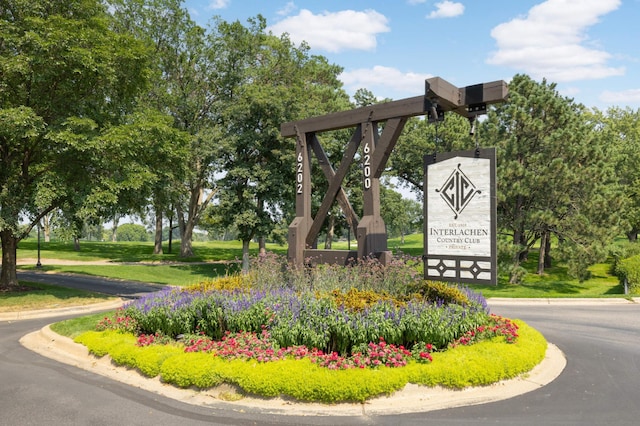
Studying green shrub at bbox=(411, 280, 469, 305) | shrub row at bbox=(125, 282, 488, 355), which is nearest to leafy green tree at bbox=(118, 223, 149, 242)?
shrub row at bbox=(125, 282, 488, 355)

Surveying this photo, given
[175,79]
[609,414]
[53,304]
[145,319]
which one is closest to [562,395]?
[609,414]

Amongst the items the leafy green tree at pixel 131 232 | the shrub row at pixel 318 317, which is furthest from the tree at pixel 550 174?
the leafy green tree at pixel 131 232

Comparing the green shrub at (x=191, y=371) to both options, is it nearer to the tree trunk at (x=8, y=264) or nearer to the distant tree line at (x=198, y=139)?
the distant tree line at (x=198, y=139)

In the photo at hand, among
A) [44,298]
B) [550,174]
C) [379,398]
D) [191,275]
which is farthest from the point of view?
[191,275]

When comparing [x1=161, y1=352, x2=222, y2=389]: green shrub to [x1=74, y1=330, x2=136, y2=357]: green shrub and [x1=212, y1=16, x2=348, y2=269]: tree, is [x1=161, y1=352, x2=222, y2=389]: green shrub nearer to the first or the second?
[x1=74, y1=330, x2=136, y2=357]: green shrub

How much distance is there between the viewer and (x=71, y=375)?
7117 millimetres

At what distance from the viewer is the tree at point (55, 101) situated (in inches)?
562

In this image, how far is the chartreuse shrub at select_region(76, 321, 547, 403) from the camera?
18.3ft

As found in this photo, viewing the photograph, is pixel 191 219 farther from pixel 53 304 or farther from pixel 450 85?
pixel 450 85

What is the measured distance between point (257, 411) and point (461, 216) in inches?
178

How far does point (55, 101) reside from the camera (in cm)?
1588

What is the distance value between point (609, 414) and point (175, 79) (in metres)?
39.4

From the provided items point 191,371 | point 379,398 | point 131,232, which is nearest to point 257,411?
point 191,371

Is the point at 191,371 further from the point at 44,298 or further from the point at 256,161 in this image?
the point at 256,161
